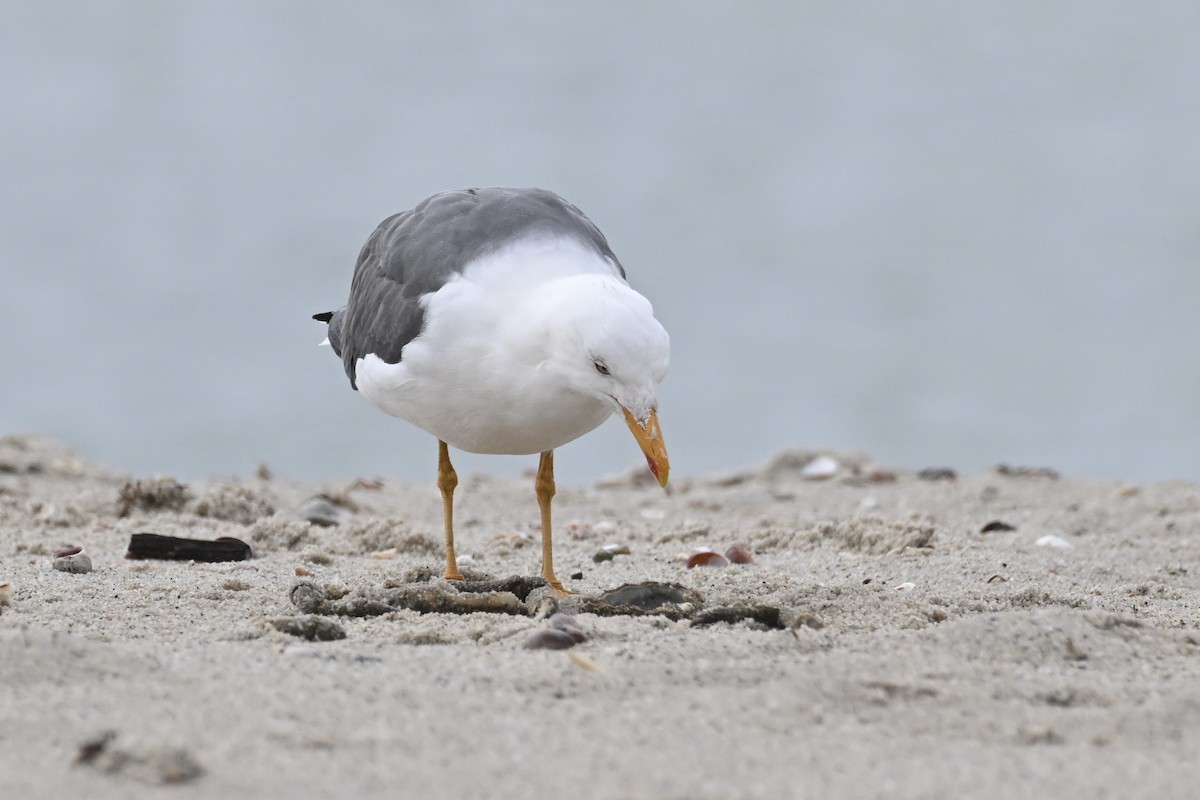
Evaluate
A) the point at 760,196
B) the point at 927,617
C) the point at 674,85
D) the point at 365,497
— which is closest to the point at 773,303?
the point at 760,196

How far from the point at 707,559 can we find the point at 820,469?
155 inches

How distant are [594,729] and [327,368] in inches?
724

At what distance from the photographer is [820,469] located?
10.1 metres

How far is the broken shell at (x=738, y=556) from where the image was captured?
637 centimetres

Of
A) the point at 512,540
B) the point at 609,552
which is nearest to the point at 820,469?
the point at 512,540

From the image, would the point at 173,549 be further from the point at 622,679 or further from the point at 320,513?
the point at 622,679

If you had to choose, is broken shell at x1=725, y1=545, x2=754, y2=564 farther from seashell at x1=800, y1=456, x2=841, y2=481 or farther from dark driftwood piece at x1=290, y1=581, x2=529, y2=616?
seashell at x1=800, y1=456, x2=841, y2=481

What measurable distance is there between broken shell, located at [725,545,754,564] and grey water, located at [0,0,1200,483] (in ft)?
27.1

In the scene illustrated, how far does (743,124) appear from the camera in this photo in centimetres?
2627

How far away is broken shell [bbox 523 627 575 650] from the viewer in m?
4.21

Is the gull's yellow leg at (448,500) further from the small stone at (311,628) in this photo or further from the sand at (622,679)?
the small stone at (311,628)

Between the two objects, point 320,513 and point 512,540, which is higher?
point 320,513

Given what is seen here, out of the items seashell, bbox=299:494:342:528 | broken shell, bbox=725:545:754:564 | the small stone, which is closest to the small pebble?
broken shell, bbox=725:545:754:564

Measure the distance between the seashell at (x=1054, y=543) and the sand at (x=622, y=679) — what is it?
24cm
